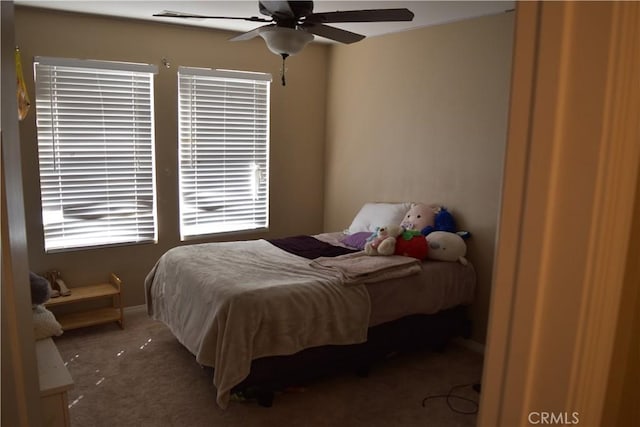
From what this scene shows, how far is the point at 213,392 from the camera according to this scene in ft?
9.35

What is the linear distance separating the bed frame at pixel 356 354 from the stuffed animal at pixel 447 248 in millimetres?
392

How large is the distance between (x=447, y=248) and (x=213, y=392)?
6.10 feet

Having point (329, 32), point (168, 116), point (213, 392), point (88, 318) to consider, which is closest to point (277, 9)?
point (329, 32)

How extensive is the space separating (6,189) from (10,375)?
0.92 ft

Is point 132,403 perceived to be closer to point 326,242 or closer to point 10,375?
point 326,242

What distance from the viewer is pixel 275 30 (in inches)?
97.3

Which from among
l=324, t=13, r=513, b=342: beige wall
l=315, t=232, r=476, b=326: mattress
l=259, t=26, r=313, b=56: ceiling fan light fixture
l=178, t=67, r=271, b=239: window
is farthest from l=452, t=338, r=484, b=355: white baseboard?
l=259, t=26, r=313, b=56: ceiling fan light fixture

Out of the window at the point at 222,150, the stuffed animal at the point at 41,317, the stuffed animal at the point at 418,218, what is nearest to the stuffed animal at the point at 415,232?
the stuffed animal at the point at 418,218

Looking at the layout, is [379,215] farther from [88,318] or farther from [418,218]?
[88,318]

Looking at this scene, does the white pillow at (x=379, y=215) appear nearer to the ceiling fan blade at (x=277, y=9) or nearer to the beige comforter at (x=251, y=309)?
the beige comforter at (x=251, y=309)

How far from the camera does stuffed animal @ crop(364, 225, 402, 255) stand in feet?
10.9

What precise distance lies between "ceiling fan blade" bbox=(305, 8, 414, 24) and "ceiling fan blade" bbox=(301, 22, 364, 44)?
0.06 metres

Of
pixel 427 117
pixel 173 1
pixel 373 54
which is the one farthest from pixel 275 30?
pixel 373 54

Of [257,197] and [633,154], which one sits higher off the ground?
[633,154]
